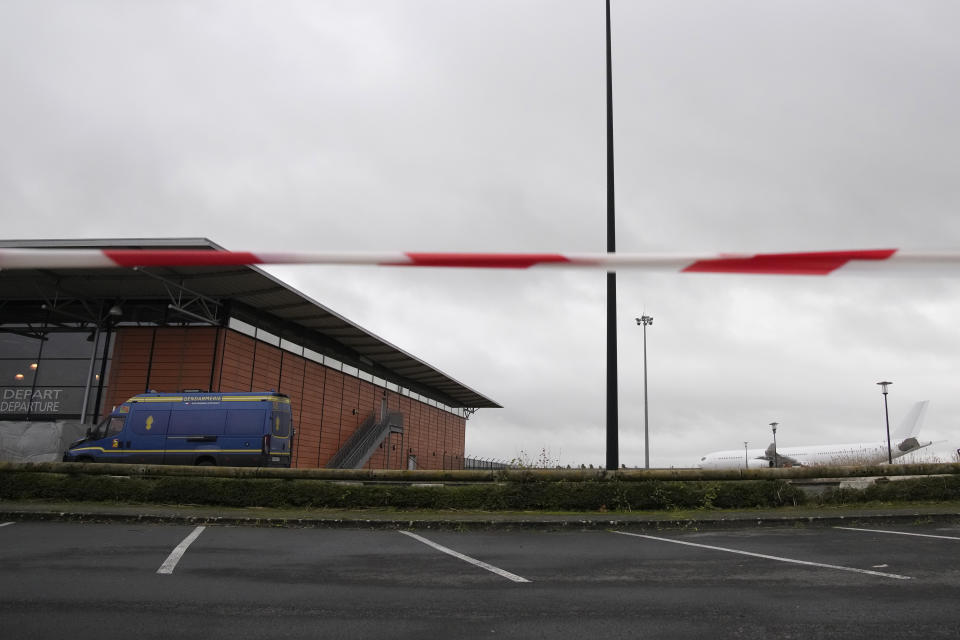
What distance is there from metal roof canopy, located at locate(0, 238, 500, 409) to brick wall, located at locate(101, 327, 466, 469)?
0.83m

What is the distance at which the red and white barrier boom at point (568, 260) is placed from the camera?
297 centimetres

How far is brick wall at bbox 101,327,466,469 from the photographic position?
25.7 m

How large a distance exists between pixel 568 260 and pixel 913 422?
74741mm

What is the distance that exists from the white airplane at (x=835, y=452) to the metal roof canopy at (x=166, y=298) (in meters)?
43.9

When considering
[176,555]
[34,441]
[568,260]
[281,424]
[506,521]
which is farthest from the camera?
[34,441]

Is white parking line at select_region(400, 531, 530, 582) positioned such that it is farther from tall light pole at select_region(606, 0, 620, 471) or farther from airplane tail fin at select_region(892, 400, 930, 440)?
airplane tail fin at select_region(892, 400, 930, 440)

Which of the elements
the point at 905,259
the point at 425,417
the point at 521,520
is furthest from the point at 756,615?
the point at 425,417

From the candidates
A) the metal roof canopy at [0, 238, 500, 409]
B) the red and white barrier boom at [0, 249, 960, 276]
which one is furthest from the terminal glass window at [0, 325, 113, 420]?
the red and white barrier boom at [0, 249, 960, 276]

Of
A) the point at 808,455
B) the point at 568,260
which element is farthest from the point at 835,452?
the point at 568,260

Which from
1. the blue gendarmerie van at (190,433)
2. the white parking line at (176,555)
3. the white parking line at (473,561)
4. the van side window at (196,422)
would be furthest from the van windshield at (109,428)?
the white parking line at (473,561)

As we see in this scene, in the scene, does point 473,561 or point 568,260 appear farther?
point 473,561

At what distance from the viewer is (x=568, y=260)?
3.18 metres

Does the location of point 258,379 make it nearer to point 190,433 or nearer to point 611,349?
point 190,433

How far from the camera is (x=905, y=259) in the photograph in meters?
2.96
